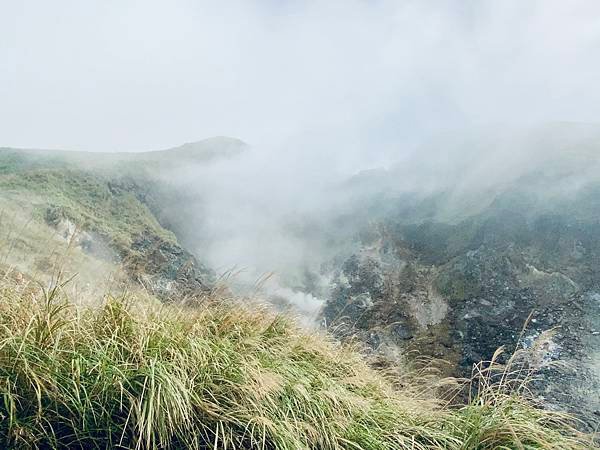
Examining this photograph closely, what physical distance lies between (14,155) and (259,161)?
89200 millimetres

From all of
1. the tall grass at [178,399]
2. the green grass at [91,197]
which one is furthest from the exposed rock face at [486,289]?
the tall grass at [178,399]

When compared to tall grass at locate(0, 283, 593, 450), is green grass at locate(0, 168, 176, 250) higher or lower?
lower

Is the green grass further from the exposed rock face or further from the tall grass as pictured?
the tall grass

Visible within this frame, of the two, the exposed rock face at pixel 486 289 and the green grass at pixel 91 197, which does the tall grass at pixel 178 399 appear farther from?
the green grass at pixel 91 197

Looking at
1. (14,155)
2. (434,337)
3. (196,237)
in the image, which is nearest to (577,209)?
(434,337)

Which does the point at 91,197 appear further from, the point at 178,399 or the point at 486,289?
the point at 178,399

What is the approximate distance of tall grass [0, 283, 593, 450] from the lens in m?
2.59

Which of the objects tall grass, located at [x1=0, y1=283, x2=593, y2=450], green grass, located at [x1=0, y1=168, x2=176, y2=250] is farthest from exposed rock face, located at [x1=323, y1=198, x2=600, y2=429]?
tall grass, located at [x1=0, y1=283, x2=593, y2=450]

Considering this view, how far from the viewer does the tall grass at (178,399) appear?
2.59m

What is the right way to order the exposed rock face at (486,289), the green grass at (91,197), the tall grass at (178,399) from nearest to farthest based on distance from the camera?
1. the tall grass at (178,399)
2. the exposed rock face at (486,289)
3. the green grass at (91,197)

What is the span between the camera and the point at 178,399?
264 cm

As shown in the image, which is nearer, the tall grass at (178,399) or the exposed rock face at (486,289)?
the tall grass at (178,399)

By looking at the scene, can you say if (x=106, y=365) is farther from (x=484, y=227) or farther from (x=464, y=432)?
(x=484, y=227)

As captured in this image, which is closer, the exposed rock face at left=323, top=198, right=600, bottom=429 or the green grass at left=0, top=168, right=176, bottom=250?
the exposed rock face at left=323, top=198, right=600, bottom=429
